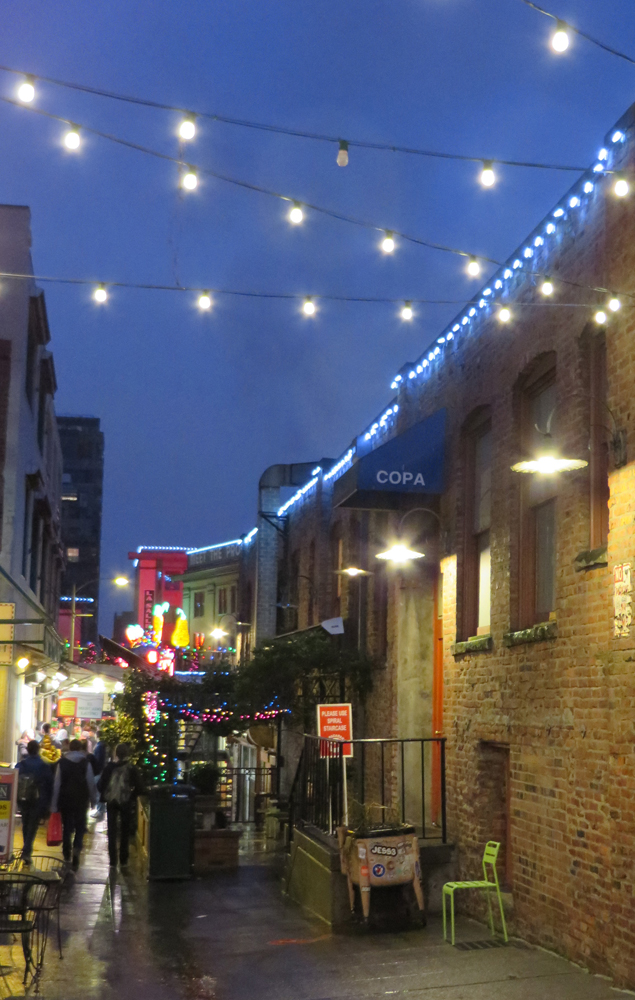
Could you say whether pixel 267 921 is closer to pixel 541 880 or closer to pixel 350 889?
pixel 350 889

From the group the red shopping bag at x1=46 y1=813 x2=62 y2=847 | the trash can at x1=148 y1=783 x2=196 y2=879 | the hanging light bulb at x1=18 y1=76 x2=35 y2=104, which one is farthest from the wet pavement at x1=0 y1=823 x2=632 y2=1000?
the hanging light bulb at x1=18 y1=76 x2=35 y2=104

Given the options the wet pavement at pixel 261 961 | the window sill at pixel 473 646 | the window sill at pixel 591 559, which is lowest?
the wet pavement at pixel 261 961

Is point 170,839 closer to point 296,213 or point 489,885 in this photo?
point 489,885

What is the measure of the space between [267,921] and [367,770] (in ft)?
14.3

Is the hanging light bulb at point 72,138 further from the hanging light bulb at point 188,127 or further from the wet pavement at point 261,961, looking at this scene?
the wet pavement at point 261,961

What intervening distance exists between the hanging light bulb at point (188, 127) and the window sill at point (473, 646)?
18.5ft

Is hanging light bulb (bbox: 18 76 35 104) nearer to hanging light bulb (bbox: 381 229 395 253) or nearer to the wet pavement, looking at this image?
hanging light bulb (bbox: 381 229 395 253)

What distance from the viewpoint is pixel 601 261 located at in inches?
344

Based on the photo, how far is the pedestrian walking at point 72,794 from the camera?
47.1 ft

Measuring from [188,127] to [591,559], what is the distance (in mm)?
4460

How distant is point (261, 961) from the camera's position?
8938 mm

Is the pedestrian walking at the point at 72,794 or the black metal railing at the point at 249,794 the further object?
the black metal railing at the point at 249,794

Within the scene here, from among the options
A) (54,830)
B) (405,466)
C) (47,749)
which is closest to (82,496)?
(47,749)

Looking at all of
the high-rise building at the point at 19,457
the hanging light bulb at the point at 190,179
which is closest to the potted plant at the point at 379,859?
the hanging light bulb at the point at 190,179
